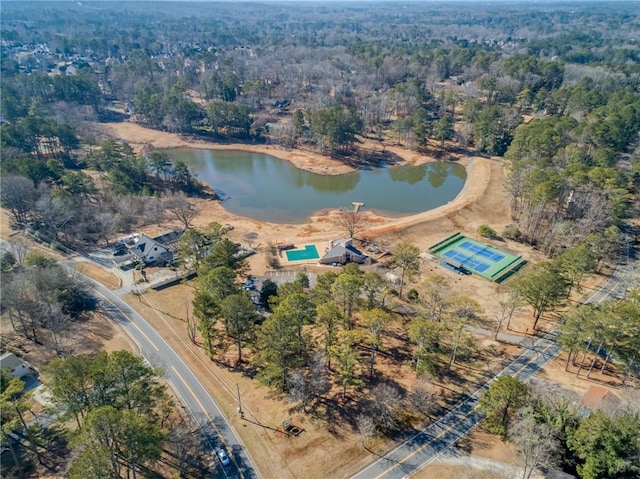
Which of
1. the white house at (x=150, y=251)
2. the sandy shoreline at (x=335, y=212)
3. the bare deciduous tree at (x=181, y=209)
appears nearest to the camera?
the white house at (x=150, y=251)

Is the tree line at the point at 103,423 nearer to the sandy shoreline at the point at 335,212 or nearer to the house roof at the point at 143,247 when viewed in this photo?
the house roof at the point at 143,247

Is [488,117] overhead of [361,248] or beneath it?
overhead

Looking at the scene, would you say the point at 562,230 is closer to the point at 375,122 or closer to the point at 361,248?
the point at 361,248

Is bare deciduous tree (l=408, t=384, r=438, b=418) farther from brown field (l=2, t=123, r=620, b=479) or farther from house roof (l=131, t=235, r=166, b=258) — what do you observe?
house roof (l=131, t=235, r=166, b=258)

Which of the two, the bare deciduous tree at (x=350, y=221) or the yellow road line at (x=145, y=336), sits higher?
the bare deciduous tree at (x=350, y=221)

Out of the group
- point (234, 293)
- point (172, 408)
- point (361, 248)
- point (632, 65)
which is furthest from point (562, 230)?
point (632, 65)

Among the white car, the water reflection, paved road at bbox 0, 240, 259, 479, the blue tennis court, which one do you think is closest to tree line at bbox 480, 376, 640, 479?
paved road at bbox 0, 240, 259, 479

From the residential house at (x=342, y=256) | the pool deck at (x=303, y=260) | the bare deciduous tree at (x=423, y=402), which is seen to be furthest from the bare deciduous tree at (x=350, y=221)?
the bare deciduous tree at (x=423, y=402)
